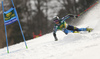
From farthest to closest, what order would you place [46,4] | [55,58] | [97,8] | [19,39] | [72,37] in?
[46,4] < [19,39] < [97,8] < [72,37] < [55,58]

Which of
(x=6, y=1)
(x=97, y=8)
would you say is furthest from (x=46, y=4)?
(x=97, y=8)

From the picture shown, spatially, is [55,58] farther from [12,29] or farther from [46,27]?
[46,27]

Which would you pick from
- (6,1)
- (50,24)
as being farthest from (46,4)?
(6,1)

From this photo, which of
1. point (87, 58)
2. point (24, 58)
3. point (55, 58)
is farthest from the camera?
point (24, 58)

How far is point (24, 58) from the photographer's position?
14.4 feet

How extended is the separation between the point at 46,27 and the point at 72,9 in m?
6.34

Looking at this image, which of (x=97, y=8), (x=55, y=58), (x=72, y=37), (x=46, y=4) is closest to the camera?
(x=55, y=58)

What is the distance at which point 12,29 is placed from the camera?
24.0m

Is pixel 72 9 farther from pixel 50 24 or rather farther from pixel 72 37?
pixel 72 37

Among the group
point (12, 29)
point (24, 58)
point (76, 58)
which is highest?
point (76, 58)

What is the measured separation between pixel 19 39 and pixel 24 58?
20.0 meters

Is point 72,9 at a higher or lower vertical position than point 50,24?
higher

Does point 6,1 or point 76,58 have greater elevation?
point 6,1

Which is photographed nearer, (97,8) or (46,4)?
(97,8)
